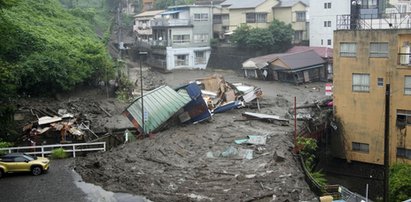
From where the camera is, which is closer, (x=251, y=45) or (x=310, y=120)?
(x=310, y=120)

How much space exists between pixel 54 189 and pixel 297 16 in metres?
42.2

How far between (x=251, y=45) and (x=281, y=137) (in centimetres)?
2740

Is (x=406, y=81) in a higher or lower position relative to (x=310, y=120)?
higher

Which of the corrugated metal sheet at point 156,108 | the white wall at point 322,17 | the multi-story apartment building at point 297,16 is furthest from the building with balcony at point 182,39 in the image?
the corrugated metal sheet at point 156,108

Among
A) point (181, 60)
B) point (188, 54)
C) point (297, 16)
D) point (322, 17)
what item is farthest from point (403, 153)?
point (181, 60)

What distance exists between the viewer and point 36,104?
3203cm

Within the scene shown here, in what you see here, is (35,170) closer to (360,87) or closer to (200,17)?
(360,87)

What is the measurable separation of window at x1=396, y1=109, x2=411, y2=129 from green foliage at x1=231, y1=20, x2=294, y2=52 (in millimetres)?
24372

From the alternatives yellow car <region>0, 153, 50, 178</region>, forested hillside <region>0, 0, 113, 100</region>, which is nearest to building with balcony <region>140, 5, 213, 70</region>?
forested hillside <region>0, 0, 113, 100</region>

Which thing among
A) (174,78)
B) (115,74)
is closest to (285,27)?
(174,78)

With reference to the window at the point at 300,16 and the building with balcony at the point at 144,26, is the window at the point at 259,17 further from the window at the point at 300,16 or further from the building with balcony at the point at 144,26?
the building with balcony at the point at 144,26

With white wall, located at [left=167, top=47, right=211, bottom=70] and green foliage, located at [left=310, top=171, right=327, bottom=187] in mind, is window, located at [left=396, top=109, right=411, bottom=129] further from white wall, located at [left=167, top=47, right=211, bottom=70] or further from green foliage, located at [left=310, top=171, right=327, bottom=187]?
white wall, located at [left=167, top=47, right=211, bottom=70]

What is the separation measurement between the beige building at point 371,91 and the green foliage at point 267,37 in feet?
68.1

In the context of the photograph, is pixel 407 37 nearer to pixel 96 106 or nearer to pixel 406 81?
pixel 406 81
